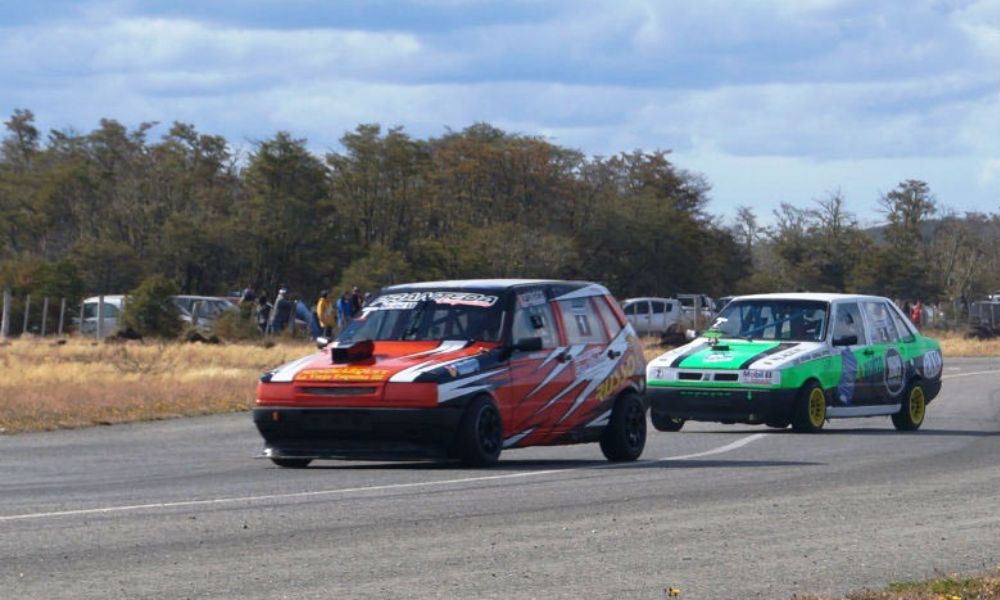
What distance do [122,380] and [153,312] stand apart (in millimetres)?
21427

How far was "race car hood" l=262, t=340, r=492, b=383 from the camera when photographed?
13984mm

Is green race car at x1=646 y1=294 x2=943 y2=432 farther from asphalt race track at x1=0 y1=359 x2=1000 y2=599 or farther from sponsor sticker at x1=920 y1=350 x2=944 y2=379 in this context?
asphalt race track at x1=0 y1=359 x2=1000 y2=599

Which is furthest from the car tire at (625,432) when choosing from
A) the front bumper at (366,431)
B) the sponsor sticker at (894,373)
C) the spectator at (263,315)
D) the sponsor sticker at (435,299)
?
the spectator at (263,315)

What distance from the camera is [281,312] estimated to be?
47.5 meters

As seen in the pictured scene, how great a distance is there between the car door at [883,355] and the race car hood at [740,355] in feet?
3.77

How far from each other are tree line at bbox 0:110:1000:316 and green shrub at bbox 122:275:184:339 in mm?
8597

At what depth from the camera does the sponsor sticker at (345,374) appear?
45.9 feet

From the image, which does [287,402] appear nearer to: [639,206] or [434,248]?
[434,248]

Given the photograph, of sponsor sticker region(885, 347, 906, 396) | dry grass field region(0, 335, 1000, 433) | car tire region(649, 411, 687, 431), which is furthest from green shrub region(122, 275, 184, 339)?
sponsor sticker region(885, 347, 906, 396)

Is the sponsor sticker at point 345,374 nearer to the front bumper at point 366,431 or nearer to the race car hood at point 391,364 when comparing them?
the race car hood at point 391,364

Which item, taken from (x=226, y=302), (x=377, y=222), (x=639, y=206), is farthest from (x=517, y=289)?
(x=639, y=206)

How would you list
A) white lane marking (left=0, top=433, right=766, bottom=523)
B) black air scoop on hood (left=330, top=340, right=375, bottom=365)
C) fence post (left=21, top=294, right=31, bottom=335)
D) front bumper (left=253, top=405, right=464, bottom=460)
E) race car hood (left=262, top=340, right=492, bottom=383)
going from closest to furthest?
white lane marking (left=0, top=433, right=766, bottom=523), front bumper (left=253, top=405, right=464, bottom=460), race car hood (left=262, top=340, right=492, bottom=383), black air scoop on hood (left=330, top=340, right=375, bottom=365), fence post (left=21, top=294, right=31, bottom=335)

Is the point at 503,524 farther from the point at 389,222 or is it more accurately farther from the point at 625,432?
the point at 389,222

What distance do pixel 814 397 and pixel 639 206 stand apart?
60.3 m
